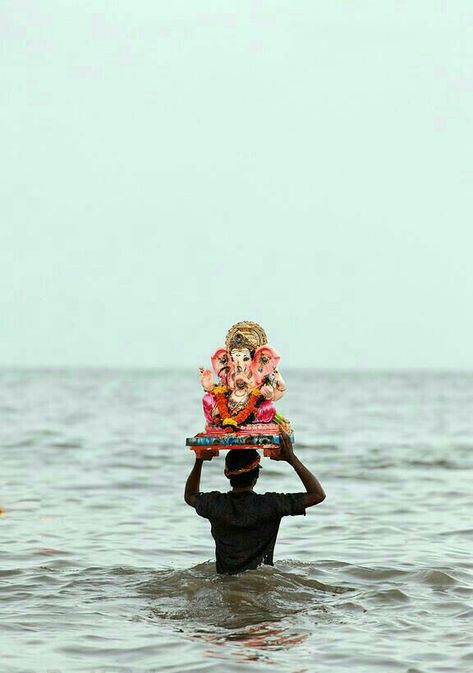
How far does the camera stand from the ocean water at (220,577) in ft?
26.2

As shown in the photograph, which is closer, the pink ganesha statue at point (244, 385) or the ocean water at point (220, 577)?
the ocean water at point (220, 577)

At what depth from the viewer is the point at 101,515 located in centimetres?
1527

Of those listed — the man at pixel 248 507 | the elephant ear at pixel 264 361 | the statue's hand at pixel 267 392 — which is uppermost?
the elephant ear at pixel 264 361

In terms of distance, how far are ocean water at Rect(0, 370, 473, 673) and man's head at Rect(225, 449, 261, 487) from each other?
78 centimetres

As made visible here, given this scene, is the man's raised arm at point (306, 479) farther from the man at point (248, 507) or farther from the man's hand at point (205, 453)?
the man's hand at point (205, 453)

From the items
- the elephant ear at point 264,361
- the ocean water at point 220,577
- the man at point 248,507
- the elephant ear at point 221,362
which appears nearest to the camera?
the ocean water at point 220,577

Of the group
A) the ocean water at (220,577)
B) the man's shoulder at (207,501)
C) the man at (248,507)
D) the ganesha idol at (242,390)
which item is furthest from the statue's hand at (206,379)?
the ocean water at (220,577)

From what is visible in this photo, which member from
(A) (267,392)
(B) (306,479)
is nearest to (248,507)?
(B) (306,479)

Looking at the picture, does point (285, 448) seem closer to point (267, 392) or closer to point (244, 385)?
point (267, 392)

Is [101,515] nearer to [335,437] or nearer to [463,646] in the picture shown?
[463,646]

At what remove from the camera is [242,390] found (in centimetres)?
895

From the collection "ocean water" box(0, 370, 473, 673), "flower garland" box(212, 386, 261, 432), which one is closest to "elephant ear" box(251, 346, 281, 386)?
"flower garland" box(212, 386, 261, 432)

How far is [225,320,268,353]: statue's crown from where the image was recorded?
9008 mm

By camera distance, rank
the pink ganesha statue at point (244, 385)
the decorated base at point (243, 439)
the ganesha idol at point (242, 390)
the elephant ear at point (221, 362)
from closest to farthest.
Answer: the decorated base at point (243, 439) → the ganesha idol at point (242, 390) → the pink ganesha statue at point (244, 385) → the elephant ear at point (221, 362)
